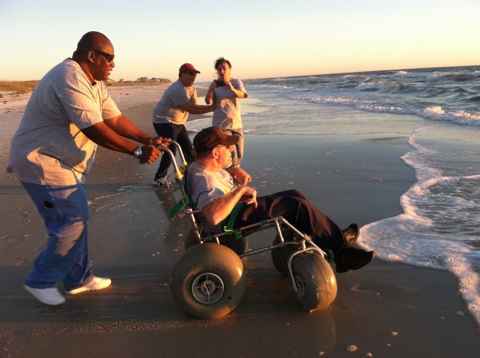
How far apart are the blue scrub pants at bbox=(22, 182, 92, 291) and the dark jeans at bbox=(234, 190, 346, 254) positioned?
1.17 metres

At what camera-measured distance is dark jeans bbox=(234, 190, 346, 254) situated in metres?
3.12

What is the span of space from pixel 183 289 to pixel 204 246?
323 mm

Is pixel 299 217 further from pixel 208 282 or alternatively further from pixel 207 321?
pixel 207 321

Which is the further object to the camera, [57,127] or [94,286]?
[94,286]

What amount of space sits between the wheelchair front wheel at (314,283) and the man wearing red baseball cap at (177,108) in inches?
148

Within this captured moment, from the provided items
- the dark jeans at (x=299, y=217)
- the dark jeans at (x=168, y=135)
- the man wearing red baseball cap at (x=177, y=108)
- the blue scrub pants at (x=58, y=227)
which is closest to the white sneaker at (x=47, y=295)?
the blue scrub pants at (x=58, y=227)

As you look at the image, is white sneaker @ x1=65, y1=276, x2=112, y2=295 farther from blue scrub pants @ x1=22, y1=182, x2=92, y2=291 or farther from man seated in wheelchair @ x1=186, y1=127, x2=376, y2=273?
man seated in wheelchair @ x1=186, y1=127, x2=376, y2=273

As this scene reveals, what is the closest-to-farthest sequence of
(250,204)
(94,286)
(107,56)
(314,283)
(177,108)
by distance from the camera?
(314,283) → (107,56) → (250,204) → (94,286) → (177,108)

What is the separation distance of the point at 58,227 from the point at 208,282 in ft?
3.76

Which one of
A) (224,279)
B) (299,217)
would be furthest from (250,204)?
(224,279)

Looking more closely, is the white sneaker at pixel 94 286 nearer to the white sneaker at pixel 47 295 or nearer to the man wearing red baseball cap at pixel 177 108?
the white sneaker at pixel 47 295

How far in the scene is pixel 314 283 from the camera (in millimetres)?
2881

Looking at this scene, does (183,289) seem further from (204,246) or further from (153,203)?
(153,203)

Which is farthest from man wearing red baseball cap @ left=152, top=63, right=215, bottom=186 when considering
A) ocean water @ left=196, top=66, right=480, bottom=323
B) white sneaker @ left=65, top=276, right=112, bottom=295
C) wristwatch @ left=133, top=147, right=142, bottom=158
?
A: wristwatch @ left=133, top=147, right=142, bottom=158
